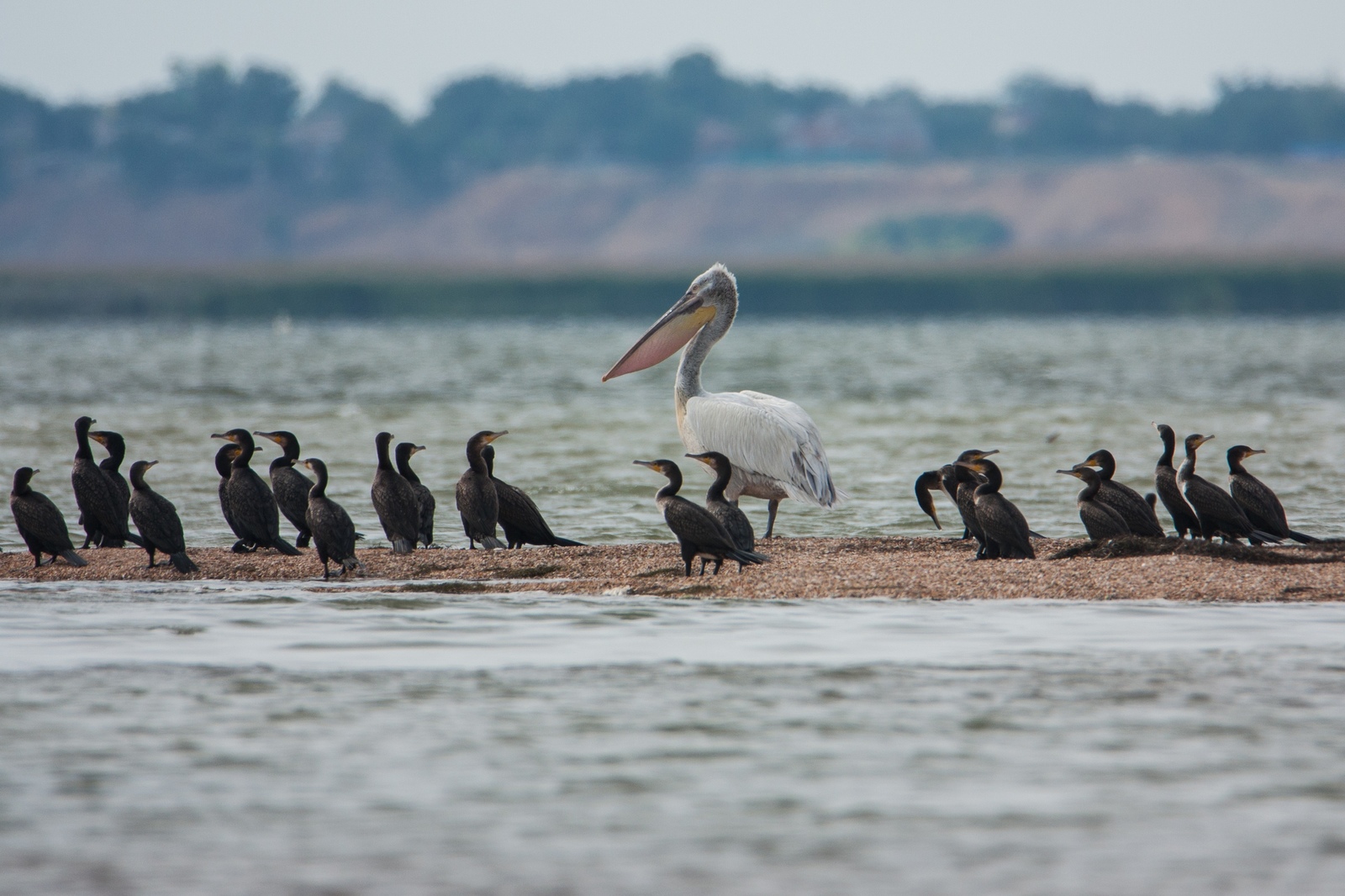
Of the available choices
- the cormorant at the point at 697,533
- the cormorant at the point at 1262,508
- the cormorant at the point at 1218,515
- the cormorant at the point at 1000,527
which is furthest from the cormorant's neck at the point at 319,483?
the cormorant at the point at 1262,508

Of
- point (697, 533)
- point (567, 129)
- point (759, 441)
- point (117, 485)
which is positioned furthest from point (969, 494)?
point (567, 129)

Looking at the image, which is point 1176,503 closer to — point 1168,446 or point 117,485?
point 1168,446

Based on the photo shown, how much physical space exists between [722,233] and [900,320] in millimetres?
74062

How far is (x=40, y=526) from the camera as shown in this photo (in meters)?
9.38

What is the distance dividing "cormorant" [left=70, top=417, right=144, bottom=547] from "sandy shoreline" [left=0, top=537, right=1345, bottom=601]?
0.19m

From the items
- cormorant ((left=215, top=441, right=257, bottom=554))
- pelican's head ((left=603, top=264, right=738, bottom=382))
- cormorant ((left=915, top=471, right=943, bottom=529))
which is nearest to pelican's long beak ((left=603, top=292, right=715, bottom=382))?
pelican's head ((left=603, top=264, right=738, bottom=382))

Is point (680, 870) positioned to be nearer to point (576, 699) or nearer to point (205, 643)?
point (576, 699)

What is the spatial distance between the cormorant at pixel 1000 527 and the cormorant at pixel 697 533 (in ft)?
3.67

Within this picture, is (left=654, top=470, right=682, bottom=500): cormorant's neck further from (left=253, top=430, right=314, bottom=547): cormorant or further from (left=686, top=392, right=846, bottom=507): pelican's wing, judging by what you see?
(left=253, top=430, right=314, bottom=547): cormorant

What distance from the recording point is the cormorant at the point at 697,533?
878 cm

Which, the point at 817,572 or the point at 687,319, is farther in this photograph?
the point at 687,319

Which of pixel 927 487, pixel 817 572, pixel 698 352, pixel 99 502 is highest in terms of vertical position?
pixel 698 352

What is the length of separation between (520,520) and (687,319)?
2319 mm

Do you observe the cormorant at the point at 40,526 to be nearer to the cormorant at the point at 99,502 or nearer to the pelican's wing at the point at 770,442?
the cormorant at the point at 99,502
